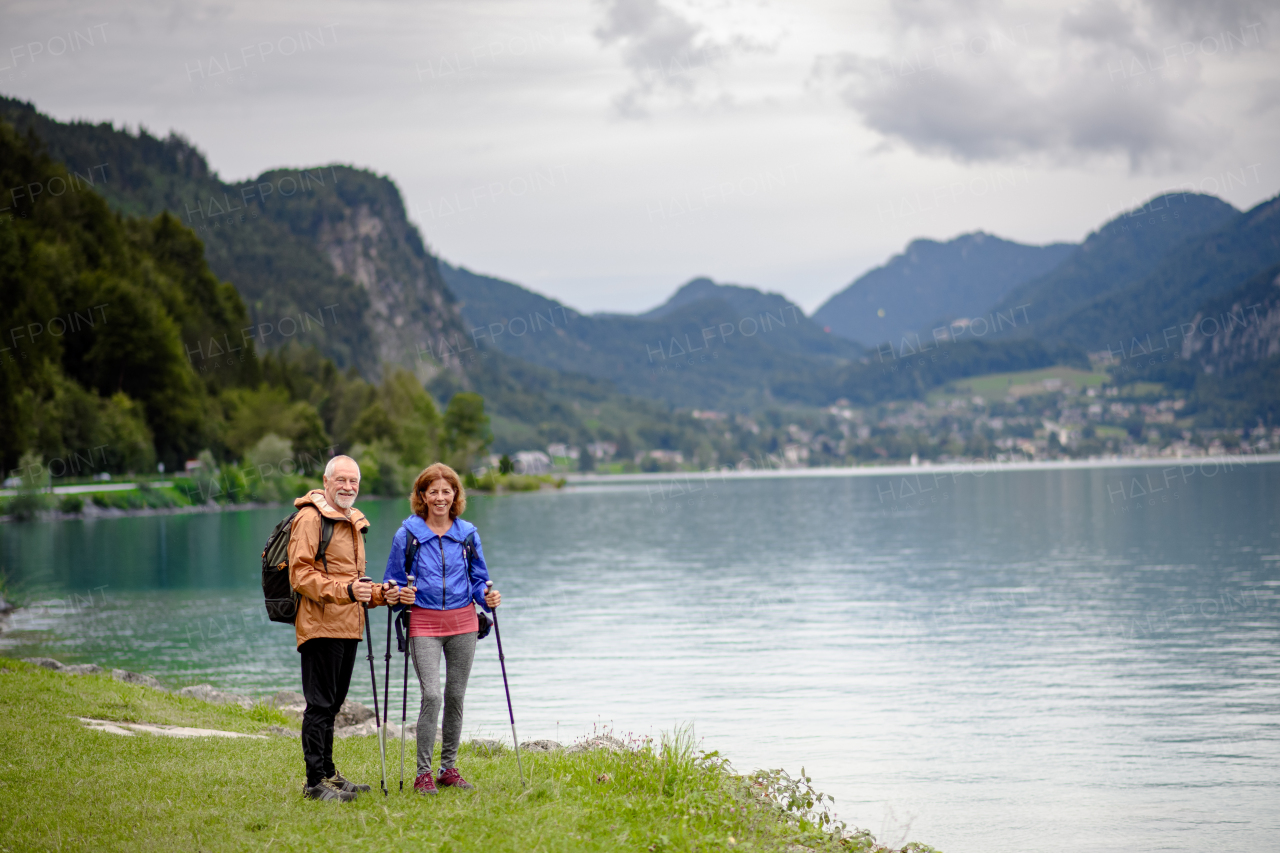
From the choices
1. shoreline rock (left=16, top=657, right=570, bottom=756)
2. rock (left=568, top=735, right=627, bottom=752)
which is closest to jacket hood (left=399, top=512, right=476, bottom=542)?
shoreline rock (left=16, top=657, right=570, bottom=756)

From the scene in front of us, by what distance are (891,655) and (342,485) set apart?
21.0m

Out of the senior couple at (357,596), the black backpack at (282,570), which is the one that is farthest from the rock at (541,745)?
the black backpack at (282,570)

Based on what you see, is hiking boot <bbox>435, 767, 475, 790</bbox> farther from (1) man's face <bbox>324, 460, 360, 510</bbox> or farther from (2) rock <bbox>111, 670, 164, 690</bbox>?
(2) rock <bbox>111, 670, 164, 690</bbox>

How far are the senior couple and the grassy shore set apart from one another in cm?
66

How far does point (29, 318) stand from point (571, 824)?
98105 millimetres

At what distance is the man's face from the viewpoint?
8.78m

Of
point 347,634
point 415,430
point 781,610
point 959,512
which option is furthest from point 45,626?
point 415,430

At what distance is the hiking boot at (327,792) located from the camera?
29.0 feet

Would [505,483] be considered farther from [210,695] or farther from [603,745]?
[603,745]

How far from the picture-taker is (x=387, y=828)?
809 cm

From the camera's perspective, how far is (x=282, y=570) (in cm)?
877

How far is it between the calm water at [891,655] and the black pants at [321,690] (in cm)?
761

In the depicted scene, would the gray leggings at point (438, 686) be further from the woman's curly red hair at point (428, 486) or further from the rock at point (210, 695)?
the rock at point (210, 695)

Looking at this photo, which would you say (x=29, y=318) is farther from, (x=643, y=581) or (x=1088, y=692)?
(x=1088, y=692)
